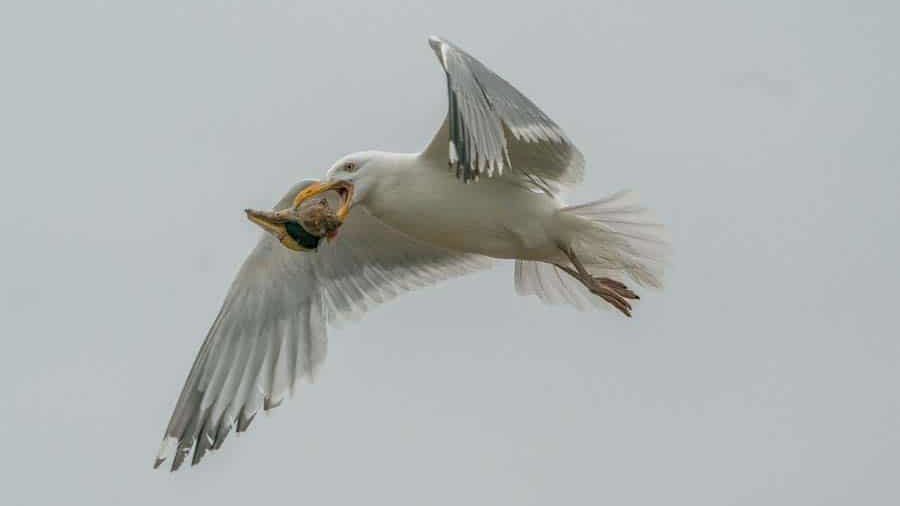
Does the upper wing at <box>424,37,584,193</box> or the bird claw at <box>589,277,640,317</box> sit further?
the bird claw at <box>589,277,640,317</box>

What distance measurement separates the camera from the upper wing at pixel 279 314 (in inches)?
344

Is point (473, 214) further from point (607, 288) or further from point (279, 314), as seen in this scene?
point (279, 314)

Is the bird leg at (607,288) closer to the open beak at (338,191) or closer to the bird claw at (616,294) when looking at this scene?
the bird claw at (616,294)

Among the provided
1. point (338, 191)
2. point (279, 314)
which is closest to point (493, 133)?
point (338, 191)

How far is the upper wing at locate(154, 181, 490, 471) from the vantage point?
28.7 ft

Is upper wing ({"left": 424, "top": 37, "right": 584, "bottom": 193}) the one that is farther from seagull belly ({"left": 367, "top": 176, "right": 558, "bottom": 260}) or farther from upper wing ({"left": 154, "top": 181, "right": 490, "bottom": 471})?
upper wing ({"left": 154, "top": 181, "right": 490, "bottom": 471})

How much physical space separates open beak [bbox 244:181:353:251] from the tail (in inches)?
36.8

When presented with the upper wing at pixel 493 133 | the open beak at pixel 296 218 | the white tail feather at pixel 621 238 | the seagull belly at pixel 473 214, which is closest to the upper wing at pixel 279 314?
the open beak at pixel 296 218

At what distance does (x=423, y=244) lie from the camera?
901 cm

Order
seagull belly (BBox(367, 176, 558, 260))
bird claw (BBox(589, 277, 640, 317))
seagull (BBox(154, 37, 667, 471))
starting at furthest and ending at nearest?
bird claw (BBox(589, 277, 640, 317))
seagull belly (BBox(367, 176, 558, 260))
seagull (BBox(154, 37, 667, 471))

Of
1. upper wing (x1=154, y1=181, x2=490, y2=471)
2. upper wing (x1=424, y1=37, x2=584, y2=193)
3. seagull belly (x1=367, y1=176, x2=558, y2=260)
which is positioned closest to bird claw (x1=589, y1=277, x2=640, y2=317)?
seagull belly (x1=367, y1=176, x2=558, y2=260)

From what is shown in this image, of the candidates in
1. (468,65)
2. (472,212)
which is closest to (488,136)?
(468,65)

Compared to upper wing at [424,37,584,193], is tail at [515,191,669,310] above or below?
below

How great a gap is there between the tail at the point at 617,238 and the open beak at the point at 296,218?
934mm
